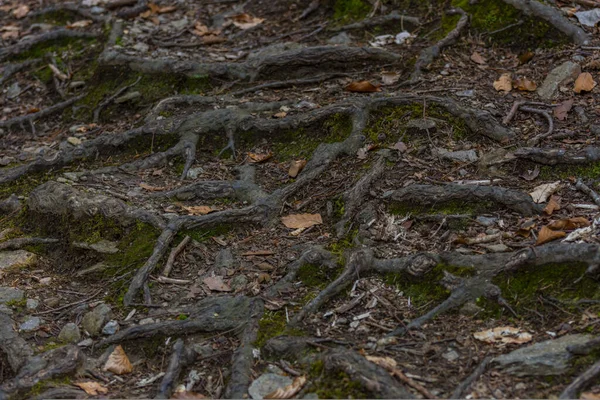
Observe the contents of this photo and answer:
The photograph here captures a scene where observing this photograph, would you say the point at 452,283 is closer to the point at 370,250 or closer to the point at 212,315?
the point at 370,250

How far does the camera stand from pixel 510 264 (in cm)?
385

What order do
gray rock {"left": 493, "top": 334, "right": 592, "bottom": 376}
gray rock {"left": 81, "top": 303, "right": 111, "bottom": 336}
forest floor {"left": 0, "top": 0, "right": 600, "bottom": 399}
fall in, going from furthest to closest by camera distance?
gray rock {"left": 81, "top": 303, "right": 111, "bottom": 336}, forest floor {"left": 0, "top": 0, "right": 600, "bottom": 399}, gray rock {"left": 493, "top": 334, "right": 592, "bottom": 376}

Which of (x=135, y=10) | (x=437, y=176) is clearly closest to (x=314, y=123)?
(x=437, y=176)

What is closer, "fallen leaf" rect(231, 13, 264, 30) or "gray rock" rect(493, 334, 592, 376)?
"gray rock" rect(493, 334, 592, 376)

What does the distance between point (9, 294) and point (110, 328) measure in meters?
0.79

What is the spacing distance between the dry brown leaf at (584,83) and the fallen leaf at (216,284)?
9.81ft

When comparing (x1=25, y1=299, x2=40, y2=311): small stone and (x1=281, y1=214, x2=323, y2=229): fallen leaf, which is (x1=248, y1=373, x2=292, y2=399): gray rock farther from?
(x1=25, y1=299, x2=40, y2=311): small stone

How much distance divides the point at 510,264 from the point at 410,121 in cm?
181

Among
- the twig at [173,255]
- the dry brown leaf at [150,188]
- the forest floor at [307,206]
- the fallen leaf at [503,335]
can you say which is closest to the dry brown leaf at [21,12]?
the forest floor at [307,206]

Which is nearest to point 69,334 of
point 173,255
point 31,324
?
point 31,324

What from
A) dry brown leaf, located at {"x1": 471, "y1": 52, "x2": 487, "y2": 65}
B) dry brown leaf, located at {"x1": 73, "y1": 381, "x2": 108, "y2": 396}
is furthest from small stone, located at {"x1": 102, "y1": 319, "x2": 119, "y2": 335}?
dry brown leaf, located at {"x1": 471, "y1": 52, "x2": 487, "y2": 65}

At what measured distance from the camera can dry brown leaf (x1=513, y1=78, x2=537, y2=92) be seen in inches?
223

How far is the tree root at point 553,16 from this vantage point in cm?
598

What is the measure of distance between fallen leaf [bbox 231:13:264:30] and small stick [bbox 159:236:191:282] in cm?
338
